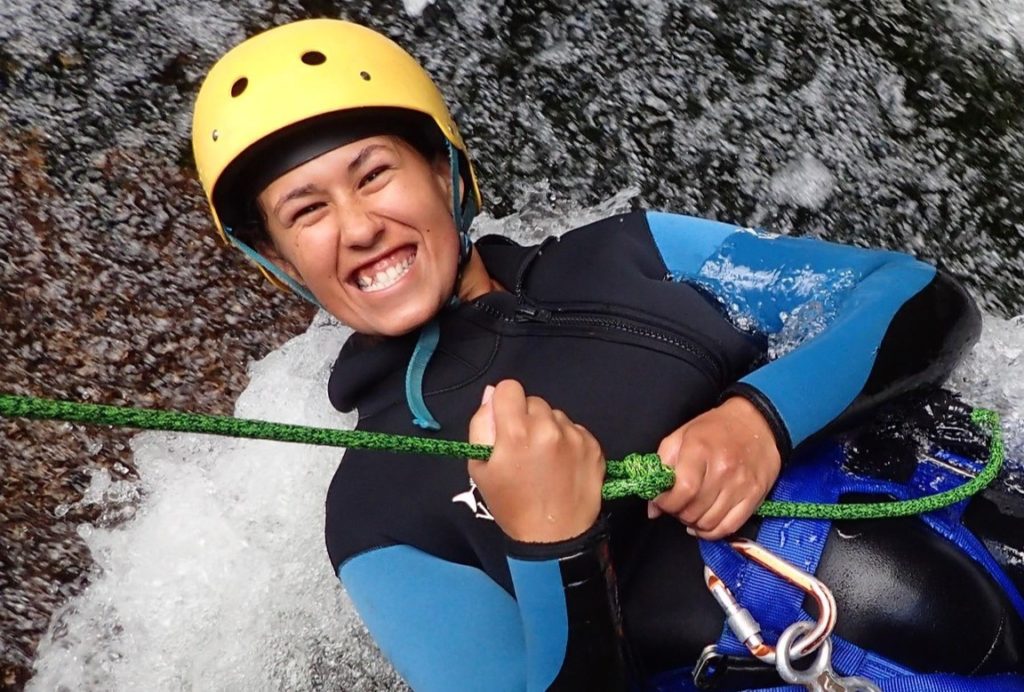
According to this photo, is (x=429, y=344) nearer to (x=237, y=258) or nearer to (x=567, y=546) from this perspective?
(x=567, y=546)

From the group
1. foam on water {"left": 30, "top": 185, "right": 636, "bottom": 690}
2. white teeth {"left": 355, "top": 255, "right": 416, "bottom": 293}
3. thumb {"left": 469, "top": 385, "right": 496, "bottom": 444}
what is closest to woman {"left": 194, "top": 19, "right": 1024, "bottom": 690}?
white teeth {"left": 355, "top": 255, "right": 416, "bottom": 293}

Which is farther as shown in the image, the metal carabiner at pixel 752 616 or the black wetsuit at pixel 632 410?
the black wetsuit at pixel 632 410

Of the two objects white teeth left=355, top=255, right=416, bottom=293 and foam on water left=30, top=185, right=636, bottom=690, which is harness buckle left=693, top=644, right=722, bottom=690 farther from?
foam on water left=30, top=185, right=636, bottom=690

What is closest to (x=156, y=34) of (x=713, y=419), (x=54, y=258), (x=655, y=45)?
(x=54, y=258)

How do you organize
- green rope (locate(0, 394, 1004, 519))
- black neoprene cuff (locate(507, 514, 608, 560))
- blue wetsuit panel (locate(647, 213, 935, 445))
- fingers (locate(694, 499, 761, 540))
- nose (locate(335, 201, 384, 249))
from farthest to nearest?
nose (locate(335, 201, 384, 249)) → blue wetsuit panel (locate(647, 213, 935, 445)) → fingers (locate(694, 499, 761, 540)) → black neoprene cuff (locate(507, 514, 608, 560)) → green rope (locate(0, 394, 1004, 519))

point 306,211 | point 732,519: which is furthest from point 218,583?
point 732,519

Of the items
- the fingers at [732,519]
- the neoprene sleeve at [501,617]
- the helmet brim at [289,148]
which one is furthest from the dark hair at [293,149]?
the fingers at [732,519]

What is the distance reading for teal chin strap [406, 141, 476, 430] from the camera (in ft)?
5.57

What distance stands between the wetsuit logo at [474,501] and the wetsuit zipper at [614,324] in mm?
386

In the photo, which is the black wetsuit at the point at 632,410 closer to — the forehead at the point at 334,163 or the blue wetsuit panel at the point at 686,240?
the blue wetsuit panel at the point at 686,240

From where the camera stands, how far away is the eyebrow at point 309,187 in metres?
1.65

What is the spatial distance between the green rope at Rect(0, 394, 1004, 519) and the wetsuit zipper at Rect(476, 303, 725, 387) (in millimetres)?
331

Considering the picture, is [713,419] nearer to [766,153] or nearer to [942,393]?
[942,393]

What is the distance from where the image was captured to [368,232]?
160 centimetres
